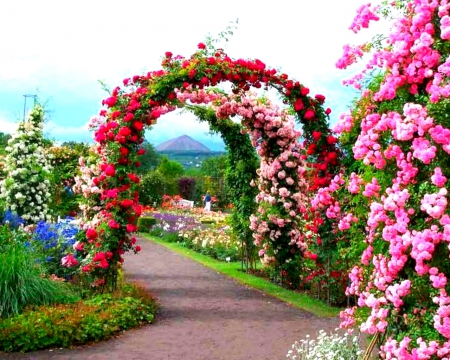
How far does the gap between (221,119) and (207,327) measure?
4.85m

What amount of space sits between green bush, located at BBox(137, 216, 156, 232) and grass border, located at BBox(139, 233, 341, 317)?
15.6 feet

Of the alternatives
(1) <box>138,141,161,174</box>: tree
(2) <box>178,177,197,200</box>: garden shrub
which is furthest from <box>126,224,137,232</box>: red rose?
(1) <box>138,141,161,174</box>: tree

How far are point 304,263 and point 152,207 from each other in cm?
1789

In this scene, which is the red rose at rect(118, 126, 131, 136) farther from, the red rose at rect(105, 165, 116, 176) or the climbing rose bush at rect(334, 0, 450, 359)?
the climbing rose bush at rect(334, 0, 450, 359)

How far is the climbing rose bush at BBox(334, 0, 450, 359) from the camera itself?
4.05 meters

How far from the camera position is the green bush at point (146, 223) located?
2126 cm

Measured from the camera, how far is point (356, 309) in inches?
205

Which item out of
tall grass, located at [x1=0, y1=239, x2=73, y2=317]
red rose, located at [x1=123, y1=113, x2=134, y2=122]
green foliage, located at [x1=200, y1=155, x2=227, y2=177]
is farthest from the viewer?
green foliage, located at [x1=200, y1=155, x2=227, y2=177]

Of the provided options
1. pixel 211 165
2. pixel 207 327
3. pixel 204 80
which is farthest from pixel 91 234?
pixel 211 165

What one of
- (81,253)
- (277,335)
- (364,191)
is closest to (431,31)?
(364,191)

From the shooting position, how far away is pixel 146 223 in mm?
21328

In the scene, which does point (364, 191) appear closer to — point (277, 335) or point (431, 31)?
point (431, 31)

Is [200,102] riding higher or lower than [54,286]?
higher

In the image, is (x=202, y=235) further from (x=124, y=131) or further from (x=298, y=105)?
(x=124, y=131)
